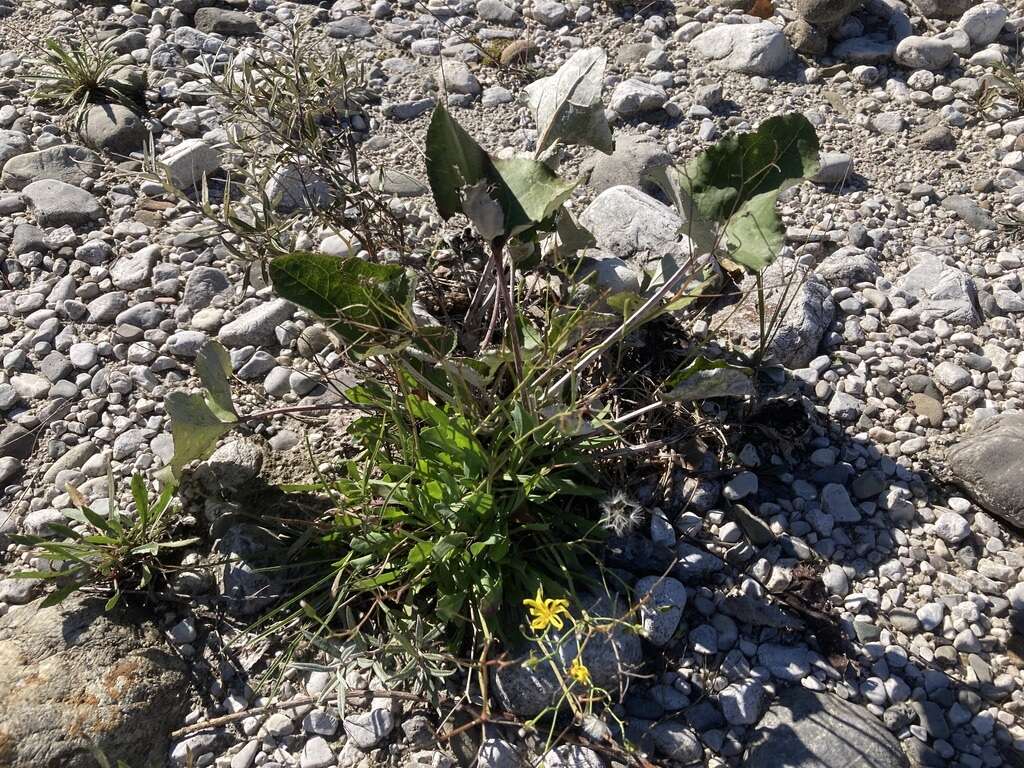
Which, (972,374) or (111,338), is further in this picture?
(111,338)

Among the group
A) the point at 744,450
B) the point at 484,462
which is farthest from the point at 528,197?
the point at 744,450

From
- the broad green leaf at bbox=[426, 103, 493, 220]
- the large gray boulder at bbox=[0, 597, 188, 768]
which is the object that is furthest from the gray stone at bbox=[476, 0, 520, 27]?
the large gray boulder at bbox=[0, 597, 188, 768]

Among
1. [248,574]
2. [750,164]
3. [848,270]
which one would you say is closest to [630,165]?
[848,270]

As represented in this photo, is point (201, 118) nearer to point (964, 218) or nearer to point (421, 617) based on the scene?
point (421, 617)

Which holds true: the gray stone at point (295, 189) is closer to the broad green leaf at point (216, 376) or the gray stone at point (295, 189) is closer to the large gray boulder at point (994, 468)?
the broad green leaf at point (216, 376)

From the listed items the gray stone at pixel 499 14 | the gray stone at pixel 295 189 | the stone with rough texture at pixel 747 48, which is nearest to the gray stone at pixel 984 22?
the stone with rough texture at pixel 747 48

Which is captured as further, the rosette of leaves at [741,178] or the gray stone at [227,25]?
the gray stone at [227,25]

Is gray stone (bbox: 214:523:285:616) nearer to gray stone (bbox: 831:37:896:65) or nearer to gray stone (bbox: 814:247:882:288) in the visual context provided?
gray stone (bbox: 814:247:882:288)
